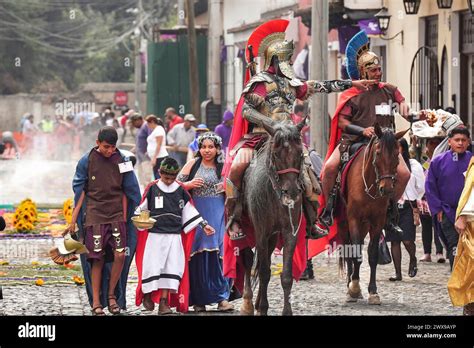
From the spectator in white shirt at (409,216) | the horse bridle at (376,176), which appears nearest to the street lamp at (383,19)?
the spectator in white shirt at (409,216)

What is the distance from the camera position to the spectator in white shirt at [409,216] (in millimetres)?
17531

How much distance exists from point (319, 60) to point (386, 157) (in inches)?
457

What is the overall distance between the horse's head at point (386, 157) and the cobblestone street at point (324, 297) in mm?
1240

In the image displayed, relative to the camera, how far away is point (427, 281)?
17484 mm

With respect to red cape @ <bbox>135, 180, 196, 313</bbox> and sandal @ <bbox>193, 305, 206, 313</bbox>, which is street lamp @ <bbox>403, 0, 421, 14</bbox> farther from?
sandal @ <bbox>193, 305, 206, 313</bbox>

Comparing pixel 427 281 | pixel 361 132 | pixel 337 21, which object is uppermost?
A: pixel 337 21

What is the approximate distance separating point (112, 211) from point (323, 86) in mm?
2624

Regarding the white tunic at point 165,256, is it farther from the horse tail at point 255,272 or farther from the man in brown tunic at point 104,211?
the horse tail at point 255,272

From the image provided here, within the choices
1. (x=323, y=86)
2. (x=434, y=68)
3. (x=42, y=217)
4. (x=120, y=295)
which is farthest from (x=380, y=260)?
(x=434, y=68)

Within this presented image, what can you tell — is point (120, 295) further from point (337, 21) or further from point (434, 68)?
point (337, 21)

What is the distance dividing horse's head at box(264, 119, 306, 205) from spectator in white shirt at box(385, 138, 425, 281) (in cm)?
386

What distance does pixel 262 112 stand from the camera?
47.1ft

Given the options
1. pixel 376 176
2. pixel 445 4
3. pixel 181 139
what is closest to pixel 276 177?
pixel 376 176
